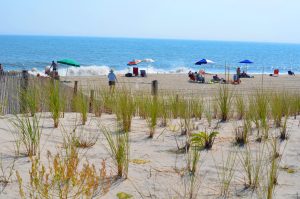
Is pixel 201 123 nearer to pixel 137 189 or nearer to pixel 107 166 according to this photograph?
pixel 107 166

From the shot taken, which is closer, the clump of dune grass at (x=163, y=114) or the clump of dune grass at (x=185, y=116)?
the clump of dune grass at (x=185, y=116)

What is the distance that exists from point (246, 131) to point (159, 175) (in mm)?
1536

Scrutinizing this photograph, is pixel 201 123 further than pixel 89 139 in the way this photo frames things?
Yes

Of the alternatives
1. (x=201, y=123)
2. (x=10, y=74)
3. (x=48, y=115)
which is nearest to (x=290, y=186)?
(x=201, y=123)

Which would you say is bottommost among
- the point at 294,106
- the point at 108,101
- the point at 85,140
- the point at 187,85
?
the point at 187,85

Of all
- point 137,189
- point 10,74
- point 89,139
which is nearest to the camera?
point 137,189

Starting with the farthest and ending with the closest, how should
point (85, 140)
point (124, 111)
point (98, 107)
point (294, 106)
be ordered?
point (294, 106) < point (98, 107) < point (124, 111) < point (85, 140)

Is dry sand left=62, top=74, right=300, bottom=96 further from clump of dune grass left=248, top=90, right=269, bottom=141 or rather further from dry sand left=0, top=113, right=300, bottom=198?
dry sand left=0, top=113, right=300, bottom=198

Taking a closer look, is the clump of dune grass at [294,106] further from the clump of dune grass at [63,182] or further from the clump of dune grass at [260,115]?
the clump of dune grass at [63,182]

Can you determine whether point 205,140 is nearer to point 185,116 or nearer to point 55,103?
point 185,116

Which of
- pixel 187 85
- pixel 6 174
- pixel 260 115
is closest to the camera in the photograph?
pixel 6 174

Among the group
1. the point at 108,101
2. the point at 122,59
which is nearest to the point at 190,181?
the point at 108,101

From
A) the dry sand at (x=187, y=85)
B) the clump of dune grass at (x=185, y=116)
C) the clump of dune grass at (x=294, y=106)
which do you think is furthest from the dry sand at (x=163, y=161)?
the dry sand at (x=187, y=85)

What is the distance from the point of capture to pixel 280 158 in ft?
13.9
